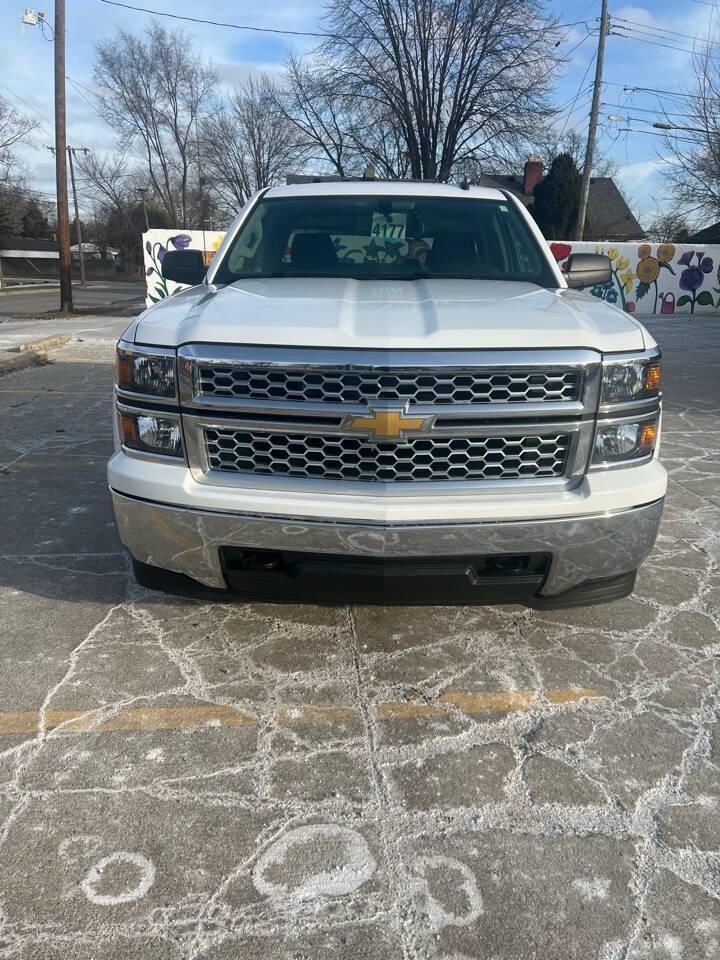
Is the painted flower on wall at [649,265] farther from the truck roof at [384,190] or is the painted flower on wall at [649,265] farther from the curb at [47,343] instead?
the truck roof at [384,190]

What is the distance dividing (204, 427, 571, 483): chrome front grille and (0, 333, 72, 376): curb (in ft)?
27.0

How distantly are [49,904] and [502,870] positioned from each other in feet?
3.76

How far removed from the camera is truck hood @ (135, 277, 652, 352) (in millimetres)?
2395

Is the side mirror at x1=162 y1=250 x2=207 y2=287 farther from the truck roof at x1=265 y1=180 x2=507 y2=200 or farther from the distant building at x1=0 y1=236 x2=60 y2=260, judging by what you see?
the distant building at x1=0 y1=236 x2=60 y2=260

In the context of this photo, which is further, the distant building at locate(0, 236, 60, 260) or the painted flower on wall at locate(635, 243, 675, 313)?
the distant building at locate(0, 236, 60, 260)

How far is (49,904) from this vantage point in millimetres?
1786

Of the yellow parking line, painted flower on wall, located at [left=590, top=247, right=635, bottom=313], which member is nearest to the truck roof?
the yellow parking line

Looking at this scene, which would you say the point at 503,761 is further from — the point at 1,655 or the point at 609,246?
the point at 609,246

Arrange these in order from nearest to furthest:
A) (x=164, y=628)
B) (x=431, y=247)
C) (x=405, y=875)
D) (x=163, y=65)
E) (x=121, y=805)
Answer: (x=405, y=875)
(x=121, y=805)
(x=164, y=628)
(x=431, y=247)
(x=163, y=65)

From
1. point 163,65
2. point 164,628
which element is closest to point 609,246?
point 164,628

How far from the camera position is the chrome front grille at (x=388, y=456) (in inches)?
95.8

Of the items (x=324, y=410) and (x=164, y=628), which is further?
(x=164, y=628)

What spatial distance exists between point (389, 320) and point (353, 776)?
1503 mm

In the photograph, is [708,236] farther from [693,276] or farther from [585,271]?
[585,271]
